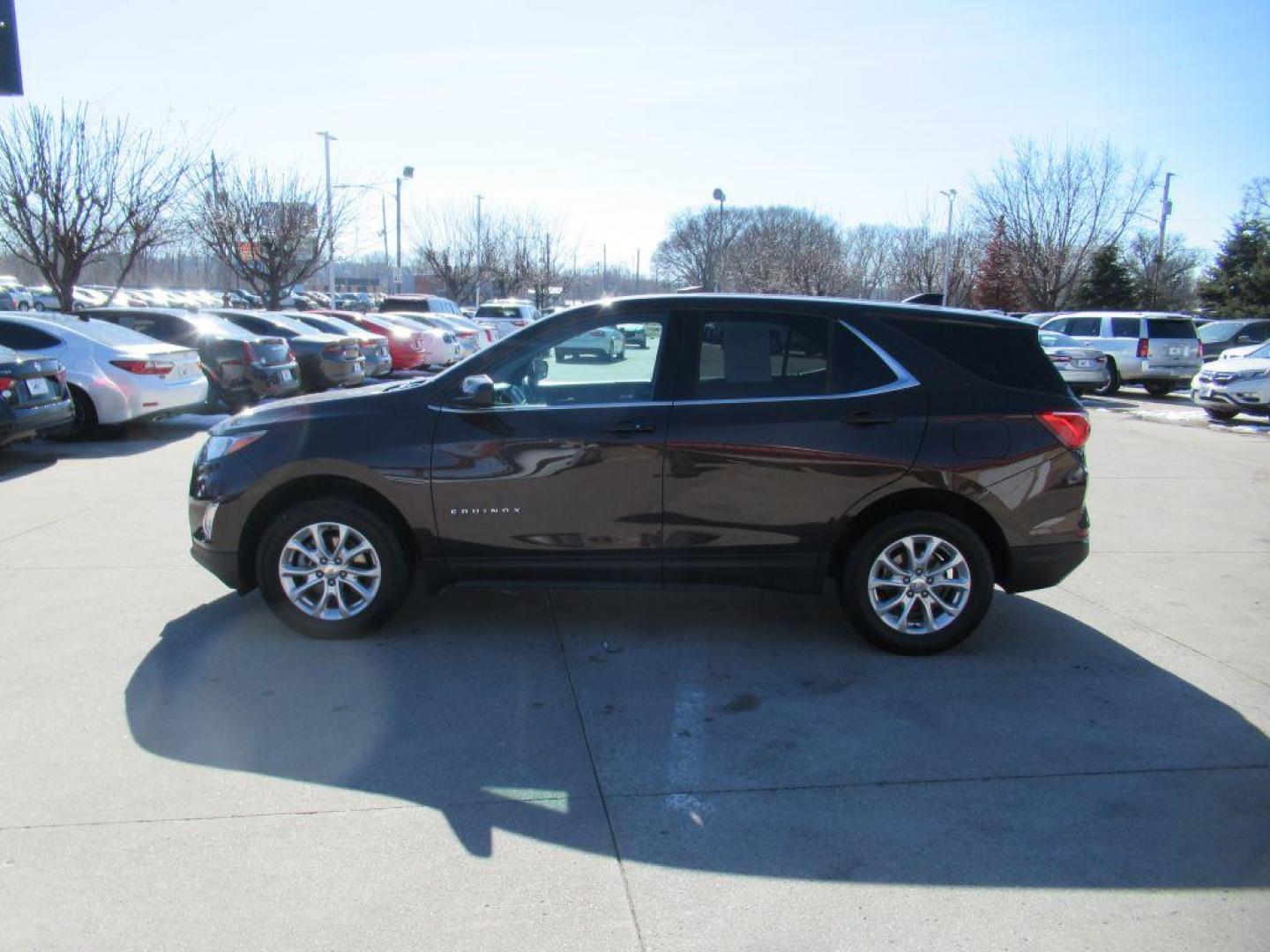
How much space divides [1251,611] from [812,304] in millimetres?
3360

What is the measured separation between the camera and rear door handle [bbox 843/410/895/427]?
4.72 metres

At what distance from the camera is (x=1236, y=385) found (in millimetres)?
16188

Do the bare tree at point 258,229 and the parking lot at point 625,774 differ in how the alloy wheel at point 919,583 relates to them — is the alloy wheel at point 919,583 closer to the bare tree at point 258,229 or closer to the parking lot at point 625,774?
the parking lot at point 625,774

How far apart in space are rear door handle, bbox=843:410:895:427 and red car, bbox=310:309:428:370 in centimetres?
1870

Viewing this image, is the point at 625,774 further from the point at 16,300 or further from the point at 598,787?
the point at 16,300

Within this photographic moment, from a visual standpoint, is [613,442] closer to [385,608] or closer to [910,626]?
[385,608]

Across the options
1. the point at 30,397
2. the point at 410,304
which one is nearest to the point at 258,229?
the point at 410,304

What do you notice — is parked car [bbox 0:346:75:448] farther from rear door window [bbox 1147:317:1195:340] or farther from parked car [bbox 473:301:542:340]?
parked car [bbox 473:301:542:340]

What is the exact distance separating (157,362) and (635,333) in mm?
9422

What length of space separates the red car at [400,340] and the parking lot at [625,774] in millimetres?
16622

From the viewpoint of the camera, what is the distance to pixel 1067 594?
19.8 feet

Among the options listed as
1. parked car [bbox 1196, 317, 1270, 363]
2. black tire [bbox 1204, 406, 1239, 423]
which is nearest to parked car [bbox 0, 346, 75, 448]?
black tire [bbox 1204, 406, 1239, 423]

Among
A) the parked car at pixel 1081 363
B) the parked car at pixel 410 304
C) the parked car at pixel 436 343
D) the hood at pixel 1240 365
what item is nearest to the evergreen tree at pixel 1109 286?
the parked car at pixel 1081 363

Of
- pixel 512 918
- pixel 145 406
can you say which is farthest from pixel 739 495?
pixel 145 406
